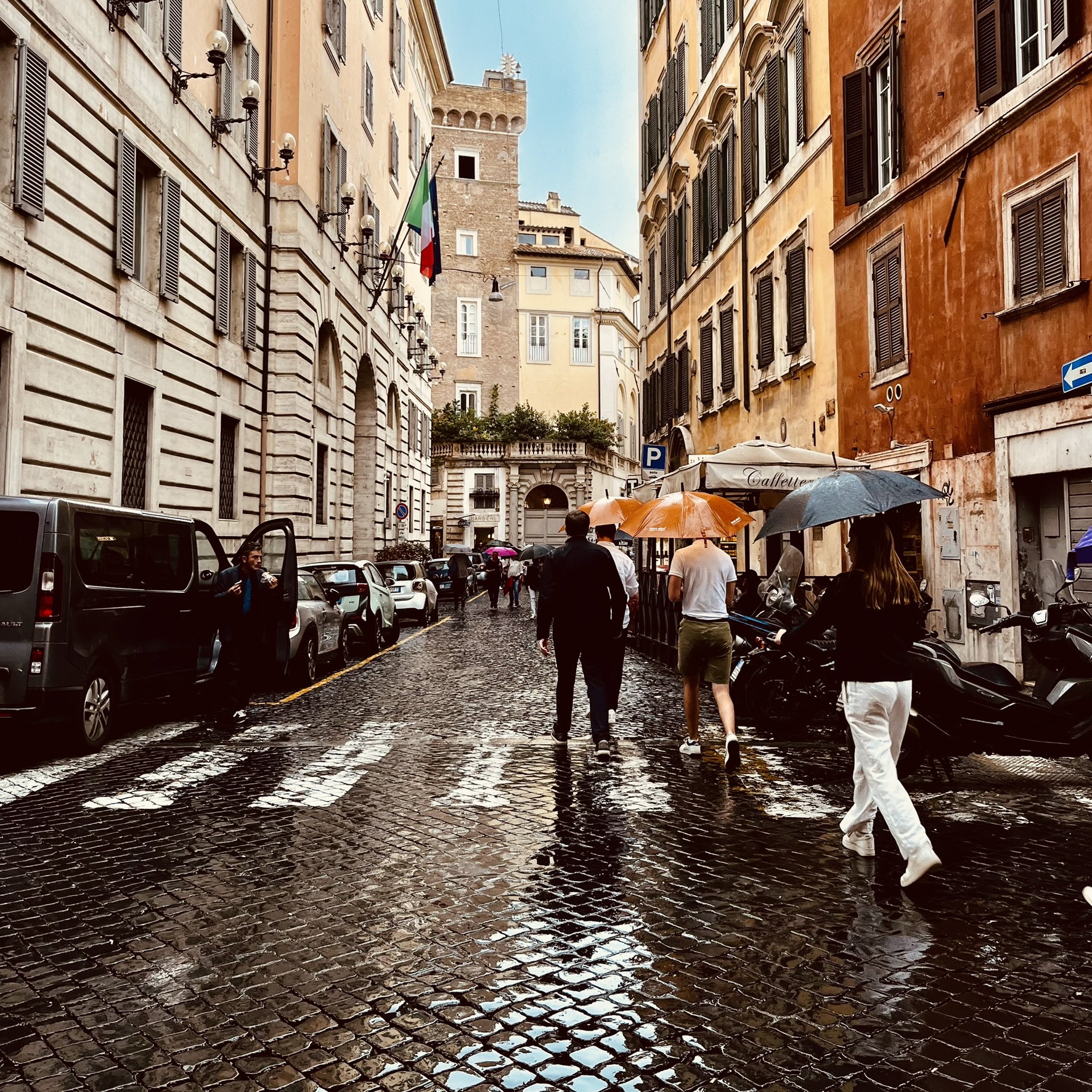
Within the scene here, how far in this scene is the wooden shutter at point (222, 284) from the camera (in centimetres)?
1959

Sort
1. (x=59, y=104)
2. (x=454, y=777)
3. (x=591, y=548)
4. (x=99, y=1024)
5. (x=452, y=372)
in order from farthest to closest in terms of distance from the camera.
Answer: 1. (x=452, y=372)
2. (x=59, y=104)
3. (x=591, y=548)
4. (x=454, y=777)
5. (x=99, y=1024)

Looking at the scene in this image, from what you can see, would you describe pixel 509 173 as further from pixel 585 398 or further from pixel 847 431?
pixel 847 431

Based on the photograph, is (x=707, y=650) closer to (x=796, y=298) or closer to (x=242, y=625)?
(x=242, y=625)

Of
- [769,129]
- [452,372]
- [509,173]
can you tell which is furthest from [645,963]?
[509,173]

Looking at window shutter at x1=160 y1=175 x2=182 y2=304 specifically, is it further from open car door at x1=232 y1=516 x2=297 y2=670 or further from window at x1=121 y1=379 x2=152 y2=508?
open car door at x1=232 y1=516 x2=297 y2=670

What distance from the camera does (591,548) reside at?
336 inches

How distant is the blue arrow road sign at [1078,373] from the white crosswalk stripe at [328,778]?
563 centimetres

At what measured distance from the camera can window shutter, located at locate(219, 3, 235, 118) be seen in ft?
64.6

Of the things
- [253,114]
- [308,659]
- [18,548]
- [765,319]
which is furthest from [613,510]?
[253,114]

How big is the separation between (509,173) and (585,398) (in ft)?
47.3

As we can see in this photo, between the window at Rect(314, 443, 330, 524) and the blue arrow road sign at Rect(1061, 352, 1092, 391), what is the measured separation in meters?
20.6

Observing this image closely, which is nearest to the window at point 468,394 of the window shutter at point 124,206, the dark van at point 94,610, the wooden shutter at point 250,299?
the wooden shutter at point 250,299

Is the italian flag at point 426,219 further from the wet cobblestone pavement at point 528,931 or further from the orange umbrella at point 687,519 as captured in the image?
the wet cobblestone pavement at point 528,931

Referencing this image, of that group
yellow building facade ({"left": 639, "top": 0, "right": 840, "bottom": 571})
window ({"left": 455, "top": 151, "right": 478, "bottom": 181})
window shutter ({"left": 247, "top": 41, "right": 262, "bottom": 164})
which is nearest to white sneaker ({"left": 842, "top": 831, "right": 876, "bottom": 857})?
yellow building facade ({"left": 639, "top": 0, "right": 840, "bottom": 571})
